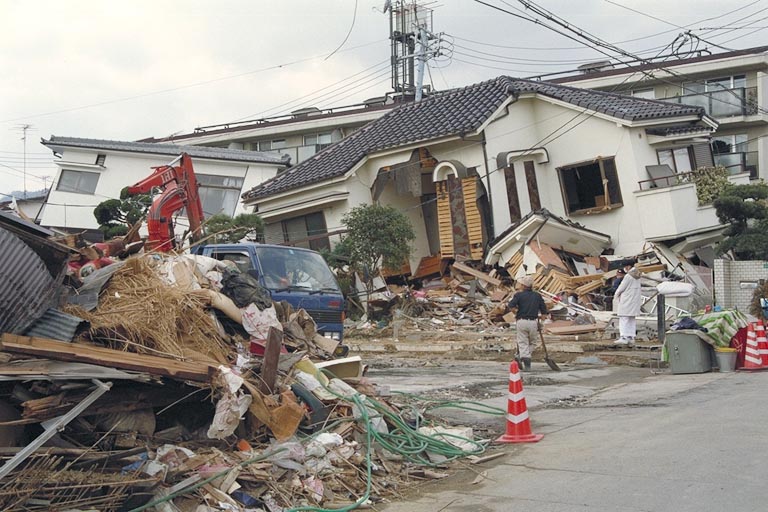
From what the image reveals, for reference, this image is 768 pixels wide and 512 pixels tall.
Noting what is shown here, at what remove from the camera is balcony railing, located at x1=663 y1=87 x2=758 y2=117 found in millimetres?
36312

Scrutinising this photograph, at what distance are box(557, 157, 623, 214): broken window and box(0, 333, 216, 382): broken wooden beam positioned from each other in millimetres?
21435

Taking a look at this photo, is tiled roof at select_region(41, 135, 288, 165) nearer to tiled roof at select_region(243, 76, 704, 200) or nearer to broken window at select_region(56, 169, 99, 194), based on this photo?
broken window at select_region(56, 169, 99, 194)

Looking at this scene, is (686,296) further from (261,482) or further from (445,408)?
(261,482)

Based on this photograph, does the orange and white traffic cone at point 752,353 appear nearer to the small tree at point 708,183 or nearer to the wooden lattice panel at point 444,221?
the small tree at point 708,183

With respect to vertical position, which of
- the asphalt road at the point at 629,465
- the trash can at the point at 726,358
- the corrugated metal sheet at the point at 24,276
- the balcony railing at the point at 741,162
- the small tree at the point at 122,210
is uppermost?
the small tree at the point at 122,210

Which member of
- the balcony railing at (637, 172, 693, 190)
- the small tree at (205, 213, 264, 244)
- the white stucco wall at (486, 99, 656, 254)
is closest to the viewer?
the small tree at (205, 213, 264, 244)

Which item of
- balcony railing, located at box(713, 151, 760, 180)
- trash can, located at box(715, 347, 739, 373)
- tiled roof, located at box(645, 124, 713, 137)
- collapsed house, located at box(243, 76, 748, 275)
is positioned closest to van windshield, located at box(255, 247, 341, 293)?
trash can, located at box(715, 347, 739, 373)

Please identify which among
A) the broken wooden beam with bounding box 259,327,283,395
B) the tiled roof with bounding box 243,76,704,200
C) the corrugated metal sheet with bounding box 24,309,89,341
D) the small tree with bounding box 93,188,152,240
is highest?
the tiled roof with bounding box 243,76,704,200

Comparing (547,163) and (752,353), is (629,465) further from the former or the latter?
(547,163)

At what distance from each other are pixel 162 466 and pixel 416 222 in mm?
23947

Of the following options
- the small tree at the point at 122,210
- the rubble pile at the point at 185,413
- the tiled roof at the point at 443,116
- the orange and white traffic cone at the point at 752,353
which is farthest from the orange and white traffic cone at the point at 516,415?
the tiled roof at the point at 443,116

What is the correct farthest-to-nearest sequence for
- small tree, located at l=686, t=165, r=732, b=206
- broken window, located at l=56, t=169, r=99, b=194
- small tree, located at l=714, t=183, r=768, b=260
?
broken window, located at l=56, t=169, r=99, b=194 < small tree, located at l=686, t=165, r=732, b=206 < small tree, located at l=714, t=183, r=768, b=260

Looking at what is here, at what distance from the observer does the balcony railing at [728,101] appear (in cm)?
3631

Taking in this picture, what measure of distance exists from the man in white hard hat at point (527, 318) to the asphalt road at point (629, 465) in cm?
378
